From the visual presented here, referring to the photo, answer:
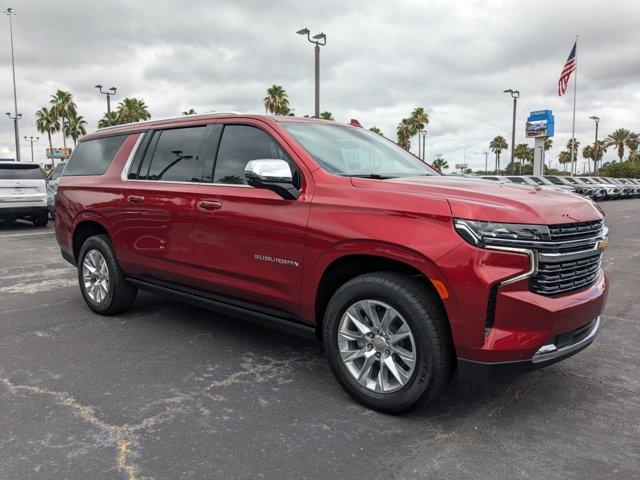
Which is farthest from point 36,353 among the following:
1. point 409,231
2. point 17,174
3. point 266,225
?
point 17,174

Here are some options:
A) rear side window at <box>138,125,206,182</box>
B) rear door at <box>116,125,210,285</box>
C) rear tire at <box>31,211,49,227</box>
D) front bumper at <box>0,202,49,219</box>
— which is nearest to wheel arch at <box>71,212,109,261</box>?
rear door at <box>116,125,210,285</box>

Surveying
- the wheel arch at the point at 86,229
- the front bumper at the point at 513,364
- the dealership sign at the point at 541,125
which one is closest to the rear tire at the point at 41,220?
the wheel arch at the point at 86,229

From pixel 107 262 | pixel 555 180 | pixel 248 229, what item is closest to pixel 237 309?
pixel 248 229

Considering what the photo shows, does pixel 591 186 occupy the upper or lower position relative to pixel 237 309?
upper

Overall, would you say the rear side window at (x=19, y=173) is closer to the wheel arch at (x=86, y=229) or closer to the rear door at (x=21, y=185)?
the rear door at (x=21, y=185)

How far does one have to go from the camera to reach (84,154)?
226 inches

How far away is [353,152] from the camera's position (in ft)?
13.4

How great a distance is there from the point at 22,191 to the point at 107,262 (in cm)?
1000

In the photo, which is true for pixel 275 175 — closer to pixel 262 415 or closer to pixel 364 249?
pixel 364 249

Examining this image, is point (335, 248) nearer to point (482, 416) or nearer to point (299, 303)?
point (299, 303)

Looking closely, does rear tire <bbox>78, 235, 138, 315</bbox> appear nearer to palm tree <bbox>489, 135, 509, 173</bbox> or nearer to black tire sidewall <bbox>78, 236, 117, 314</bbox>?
black tire sidewall <bbox>78, 236, 117, 314</bbox>

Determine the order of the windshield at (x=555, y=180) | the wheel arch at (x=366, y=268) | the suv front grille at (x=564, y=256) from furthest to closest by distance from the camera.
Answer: the windshield at (x=555, y=180)
the wheel arch at (x=366, y=268)
the suv front grille at (x=564, y=256)

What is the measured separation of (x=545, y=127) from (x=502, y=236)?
150 ft

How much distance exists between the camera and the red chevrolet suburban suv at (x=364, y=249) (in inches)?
110
